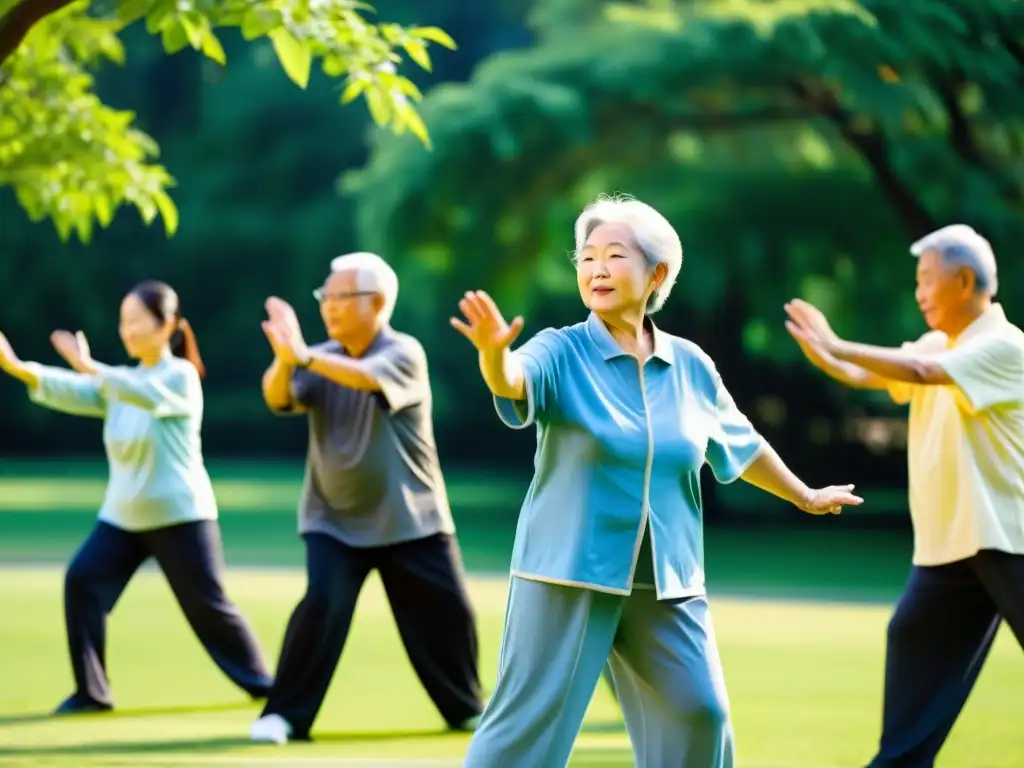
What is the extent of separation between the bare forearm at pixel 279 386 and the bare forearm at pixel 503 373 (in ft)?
11.8

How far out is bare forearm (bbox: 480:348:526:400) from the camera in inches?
203

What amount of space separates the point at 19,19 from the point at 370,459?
8.84 ft

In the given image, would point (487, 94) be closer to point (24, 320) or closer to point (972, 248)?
point (972, 248)

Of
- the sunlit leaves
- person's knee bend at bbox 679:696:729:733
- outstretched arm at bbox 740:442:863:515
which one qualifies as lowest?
person's knee bend at bbox 679:696:729:733

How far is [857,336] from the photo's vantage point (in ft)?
74.7

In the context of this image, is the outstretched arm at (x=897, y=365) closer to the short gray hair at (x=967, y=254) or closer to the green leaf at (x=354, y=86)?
the short gray hair at (x=967, y=254)

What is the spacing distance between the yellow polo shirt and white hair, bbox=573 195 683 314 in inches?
79.8

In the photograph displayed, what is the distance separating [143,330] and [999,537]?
4545 mm

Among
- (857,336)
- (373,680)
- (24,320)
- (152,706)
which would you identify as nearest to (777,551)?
(857,336)

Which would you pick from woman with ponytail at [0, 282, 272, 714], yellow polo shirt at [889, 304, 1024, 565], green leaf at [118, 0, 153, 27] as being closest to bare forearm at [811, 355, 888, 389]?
yellow polo shirt at [889, 304, 1024, 565]

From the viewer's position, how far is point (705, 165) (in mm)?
22906

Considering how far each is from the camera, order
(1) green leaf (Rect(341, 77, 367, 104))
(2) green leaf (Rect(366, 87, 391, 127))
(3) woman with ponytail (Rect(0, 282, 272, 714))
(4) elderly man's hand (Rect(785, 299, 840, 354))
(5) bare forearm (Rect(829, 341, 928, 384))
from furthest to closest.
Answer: (3) woman with ponytail (Rect(0, 282, 272, 714)), (1) green leaf (Rect(341, 77, 367, 104)), (2) green leaf (Rect(366, 87, 391, 127)), (5) bare forearm (Rect(829, 341, 928, 384)), (4) elderly man's hand (Rect(785, 299, 840, 354))

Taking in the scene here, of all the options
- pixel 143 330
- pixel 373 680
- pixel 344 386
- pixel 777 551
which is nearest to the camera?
pixel 344 386

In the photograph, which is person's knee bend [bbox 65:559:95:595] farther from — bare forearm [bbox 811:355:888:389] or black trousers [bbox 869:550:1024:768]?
black trousers [bbox 869:550:1024:768]
